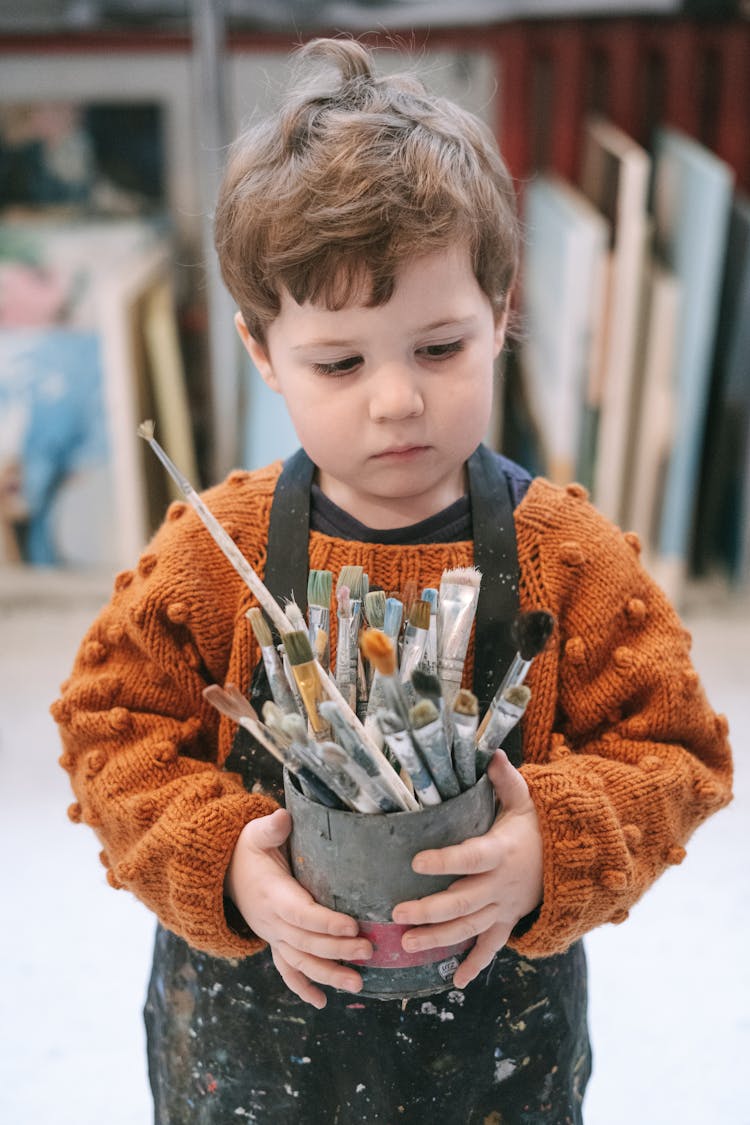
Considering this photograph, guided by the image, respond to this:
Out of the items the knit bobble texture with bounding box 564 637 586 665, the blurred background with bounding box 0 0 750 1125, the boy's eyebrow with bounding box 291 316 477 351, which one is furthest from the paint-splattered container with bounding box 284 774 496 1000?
the blurred background with bounding box 0 0 750 1125

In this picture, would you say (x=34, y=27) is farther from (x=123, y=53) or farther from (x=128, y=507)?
(x=128, y=507)

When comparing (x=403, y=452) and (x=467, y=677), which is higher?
(x=403, y=452)

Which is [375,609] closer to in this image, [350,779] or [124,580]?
[350,779]

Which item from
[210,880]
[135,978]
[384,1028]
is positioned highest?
[210,880]

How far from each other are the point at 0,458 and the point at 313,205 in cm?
129

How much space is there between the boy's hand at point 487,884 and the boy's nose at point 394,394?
17 cm

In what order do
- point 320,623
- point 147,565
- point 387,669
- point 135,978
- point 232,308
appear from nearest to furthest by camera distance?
1. point 387,669
2. point 320,623
3. point 147,565
4. point 135,978
5. point 232,308

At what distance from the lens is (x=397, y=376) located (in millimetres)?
615

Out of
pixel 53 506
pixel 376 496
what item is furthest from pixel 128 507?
pixel 376 496

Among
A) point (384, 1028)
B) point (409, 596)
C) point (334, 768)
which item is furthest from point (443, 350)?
point (384, 1028)

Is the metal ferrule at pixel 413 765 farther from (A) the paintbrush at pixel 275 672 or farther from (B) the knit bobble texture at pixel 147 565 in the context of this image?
(B) the knit bobble texture at pixel 147 565

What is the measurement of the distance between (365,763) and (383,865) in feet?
0.18

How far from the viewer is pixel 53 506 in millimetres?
1833

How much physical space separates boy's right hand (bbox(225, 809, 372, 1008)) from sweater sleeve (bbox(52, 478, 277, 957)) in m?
0.02
